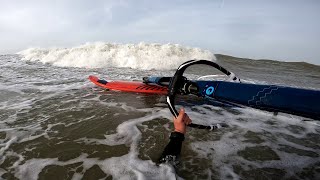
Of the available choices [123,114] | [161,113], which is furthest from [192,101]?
[123,114]

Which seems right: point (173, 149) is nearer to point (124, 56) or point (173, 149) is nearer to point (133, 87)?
point (133, 87)

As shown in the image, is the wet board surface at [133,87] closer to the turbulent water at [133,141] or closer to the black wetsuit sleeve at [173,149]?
the turbulent water at [133,141]

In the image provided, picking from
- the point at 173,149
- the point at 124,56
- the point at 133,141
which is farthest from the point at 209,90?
the point at 124,56

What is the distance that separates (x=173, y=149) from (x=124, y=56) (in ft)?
52.3

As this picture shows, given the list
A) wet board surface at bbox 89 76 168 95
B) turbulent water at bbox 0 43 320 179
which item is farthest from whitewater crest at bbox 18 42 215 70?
turbulent water at bbox 0 43 320 179

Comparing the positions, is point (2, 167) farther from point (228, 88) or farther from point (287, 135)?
point (287, 135)

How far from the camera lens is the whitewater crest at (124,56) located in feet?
58.6

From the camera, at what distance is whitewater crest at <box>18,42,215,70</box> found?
58.6 ft

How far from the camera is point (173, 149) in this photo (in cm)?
306

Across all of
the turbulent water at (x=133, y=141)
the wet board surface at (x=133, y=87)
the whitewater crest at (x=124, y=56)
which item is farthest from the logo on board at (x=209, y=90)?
the whitewater crest at (x=124, y=56)

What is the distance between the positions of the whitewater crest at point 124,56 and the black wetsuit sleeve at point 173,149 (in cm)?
1376

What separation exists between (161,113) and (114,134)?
1.41 metres

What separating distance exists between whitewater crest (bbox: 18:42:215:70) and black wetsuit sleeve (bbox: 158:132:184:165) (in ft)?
45.2

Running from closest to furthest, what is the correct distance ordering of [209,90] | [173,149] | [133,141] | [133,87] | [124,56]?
[173,149] → [209,90] → [133,141] → [133,87] → [124,56]
